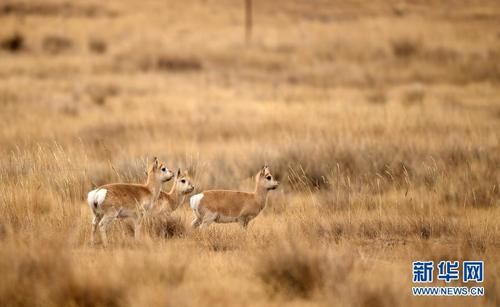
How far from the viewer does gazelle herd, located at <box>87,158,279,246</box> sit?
8859 millimetres

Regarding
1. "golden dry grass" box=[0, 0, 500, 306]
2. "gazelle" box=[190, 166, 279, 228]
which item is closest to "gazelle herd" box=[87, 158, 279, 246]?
"gazelle" box=[190, 166, 279, 228]

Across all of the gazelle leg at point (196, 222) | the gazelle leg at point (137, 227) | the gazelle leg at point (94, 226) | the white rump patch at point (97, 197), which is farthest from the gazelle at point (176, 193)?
the white rump patch at point (97, 197)

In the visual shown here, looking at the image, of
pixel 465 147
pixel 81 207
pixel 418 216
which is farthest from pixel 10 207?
pixel 465 147

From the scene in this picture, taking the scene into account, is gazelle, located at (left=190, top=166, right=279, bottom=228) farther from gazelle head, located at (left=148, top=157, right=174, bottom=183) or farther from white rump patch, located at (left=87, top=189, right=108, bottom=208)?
white rump patch, located at (left=87, top=189, right=108, bottom=208)

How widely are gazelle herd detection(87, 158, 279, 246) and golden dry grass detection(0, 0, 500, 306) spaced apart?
279 mm

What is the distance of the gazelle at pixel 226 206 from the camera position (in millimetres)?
9945

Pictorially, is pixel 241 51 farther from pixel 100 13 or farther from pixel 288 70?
pixel 100 13

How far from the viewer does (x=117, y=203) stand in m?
8.88

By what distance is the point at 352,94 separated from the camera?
25.7 meters

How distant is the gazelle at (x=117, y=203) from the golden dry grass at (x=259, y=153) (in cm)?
29

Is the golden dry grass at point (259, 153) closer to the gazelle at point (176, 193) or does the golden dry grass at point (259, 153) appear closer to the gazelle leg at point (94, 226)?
the gazelle leg at point (94, 226)

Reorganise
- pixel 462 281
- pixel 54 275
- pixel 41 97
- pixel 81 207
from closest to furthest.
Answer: pixel 54 275 → pixel 462 281 → pixel 81 207 → pixel 41 97

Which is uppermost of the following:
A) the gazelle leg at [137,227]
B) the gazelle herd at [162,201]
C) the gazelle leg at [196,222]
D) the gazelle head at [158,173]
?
the gazelle head at [158,173]

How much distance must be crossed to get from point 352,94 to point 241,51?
37.7 feet
